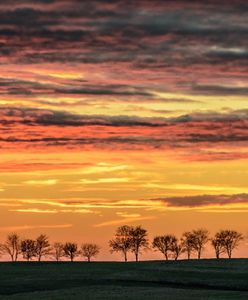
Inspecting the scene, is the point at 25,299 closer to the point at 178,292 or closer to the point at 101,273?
the point at 178,292

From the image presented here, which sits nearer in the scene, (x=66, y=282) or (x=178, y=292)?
(x=178, y=292)

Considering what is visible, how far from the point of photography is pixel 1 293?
8831 cm

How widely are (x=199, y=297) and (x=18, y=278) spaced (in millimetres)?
43413

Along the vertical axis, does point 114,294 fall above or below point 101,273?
below

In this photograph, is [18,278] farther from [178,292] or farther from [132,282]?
[178,292]

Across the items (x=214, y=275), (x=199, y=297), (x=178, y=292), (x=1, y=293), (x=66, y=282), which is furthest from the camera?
(x=214, y=275)

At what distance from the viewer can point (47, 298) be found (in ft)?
247

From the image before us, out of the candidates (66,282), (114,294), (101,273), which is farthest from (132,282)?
(114,294)

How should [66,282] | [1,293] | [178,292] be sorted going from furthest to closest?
[66,282] → [1,293] → [178,292]

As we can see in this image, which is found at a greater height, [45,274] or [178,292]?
[45,274]

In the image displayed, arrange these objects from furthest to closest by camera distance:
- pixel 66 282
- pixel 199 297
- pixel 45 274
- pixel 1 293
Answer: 1. pixel 45 274
2. pixel 66 282
3. pixel 1 293
4. pixel 199 297

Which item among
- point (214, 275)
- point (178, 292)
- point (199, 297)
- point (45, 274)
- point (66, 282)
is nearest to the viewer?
point (199, 297)

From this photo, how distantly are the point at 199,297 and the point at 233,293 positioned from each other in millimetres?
5270

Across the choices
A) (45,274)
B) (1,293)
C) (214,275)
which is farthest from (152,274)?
(1,293)
